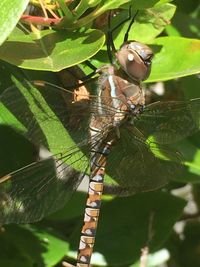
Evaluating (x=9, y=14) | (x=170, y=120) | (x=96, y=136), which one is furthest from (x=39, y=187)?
(x=9, y=14)

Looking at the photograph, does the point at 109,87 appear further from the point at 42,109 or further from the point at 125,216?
the point at 125,216

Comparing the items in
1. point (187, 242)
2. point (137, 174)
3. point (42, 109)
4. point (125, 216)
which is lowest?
point (187, 242)

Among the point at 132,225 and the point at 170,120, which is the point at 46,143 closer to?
the point at 170,120

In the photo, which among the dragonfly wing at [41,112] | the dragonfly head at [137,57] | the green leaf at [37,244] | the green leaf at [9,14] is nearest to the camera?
the green leaf at [9,14]

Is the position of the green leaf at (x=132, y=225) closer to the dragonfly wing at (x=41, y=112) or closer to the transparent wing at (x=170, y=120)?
the transparent wing at (x=170, y=120)

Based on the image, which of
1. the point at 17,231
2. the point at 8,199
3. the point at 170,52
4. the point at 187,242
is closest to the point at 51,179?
the point at 8,199

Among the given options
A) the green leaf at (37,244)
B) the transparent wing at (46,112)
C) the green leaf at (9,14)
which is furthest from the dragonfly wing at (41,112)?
the green leaf at (37,244)

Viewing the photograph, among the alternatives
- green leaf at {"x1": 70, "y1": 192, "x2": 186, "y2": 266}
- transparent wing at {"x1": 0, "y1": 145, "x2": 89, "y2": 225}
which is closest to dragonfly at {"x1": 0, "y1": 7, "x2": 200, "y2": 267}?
transparent wing at {"x1": 0, "y1": 145, "x2": 89, "y2": 225}
